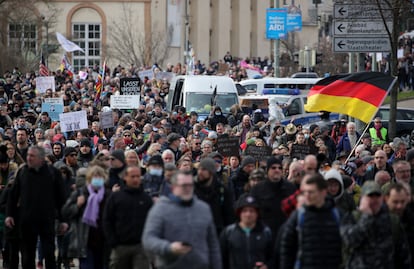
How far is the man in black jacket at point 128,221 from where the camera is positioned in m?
12.8

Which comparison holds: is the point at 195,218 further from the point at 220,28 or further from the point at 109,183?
the point at 220,28

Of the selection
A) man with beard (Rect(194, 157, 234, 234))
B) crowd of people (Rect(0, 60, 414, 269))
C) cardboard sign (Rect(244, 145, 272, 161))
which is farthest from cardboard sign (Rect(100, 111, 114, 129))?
man with beard (Rect(194, 157, 234, 234))

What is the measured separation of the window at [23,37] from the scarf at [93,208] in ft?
177

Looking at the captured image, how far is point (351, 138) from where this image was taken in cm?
2580

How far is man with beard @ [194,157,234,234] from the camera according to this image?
13531mm

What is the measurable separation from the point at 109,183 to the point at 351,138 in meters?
11.8

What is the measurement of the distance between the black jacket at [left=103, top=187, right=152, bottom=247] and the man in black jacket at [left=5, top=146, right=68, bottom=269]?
2.02 metres

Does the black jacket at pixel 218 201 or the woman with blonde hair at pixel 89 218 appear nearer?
the black jacket at pixel 218 201

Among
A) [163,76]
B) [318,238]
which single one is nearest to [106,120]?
[318,238]

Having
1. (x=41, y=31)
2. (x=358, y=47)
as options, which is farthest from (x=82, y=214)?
(x=41, y=31)

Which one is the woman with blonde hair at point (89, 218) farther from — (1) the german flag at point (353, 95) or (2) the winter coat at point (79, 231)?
(1) the german flag at point (353, 95)

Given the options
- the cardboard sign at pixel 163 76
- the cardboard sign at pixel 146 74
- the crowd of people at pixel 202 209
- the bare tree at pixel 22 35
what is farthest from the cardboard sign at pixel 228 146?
the bare tree at pixel 22 35

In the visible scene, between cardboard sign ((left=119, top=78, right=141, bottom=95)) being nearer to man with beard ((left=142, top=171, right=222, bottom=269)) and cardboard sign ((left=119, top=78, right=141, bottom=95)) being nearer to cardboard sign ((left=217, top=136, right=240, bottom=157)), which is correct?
cardboard sign ((left=217, top=136, right=240, bottom=157))

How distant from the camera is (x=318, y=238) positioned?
430 inches
